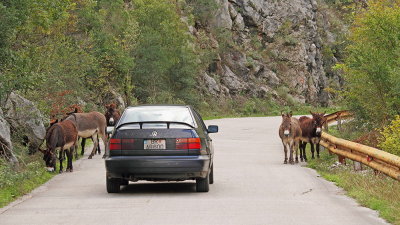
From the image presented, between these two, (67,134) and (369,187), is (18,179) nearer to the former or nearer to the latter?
(67,134)

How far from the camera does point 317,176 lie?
1791 centimetres

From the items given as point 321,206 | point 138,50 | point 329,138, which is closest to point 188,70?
point 138,50

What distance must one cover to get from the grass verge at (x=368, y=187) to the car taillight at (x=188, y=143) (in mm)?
2949

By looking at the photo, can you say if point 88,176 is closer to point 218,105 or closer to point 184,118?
point 184,118

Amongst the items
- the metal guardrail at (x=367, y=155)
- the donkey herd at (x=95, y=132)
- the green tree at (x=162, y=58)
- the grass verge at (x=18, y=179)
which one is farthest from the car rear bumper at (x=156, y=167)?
the green tree at (x=162, y=58)

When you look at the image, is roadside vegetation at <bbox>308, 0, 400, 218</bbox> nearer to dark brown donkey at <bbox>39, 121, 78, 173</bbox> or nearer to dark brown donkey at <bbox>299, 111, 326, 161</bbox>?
dark brown donkey at <bbox>299, 111, 326, 161</bbox>

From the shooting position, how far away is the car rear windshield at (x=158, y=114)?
1420 cm

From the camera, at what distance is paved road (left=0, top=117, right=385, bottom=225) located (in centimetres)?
1067

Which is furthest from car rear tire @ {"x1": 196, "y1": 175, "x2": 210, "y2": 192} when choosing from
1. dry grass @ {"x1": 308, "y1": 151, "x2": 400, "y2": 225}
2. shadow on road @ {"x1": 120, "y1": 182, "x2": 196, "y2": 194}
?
dry grass @ {"x1": 308, "y1": 151, "x2": 400, "y2": 225}

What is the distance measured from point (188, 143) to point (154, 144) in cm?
62

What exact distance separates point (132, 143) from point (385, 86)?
15.6 metres

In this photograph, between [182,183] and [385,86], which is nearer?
[182,183]

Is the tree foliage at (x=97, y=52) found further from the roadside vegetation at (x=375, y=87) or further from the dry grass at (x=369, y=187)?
the roadside vegetation at (x=375, y=87)

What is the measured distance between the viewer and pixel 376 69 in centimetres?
2641
